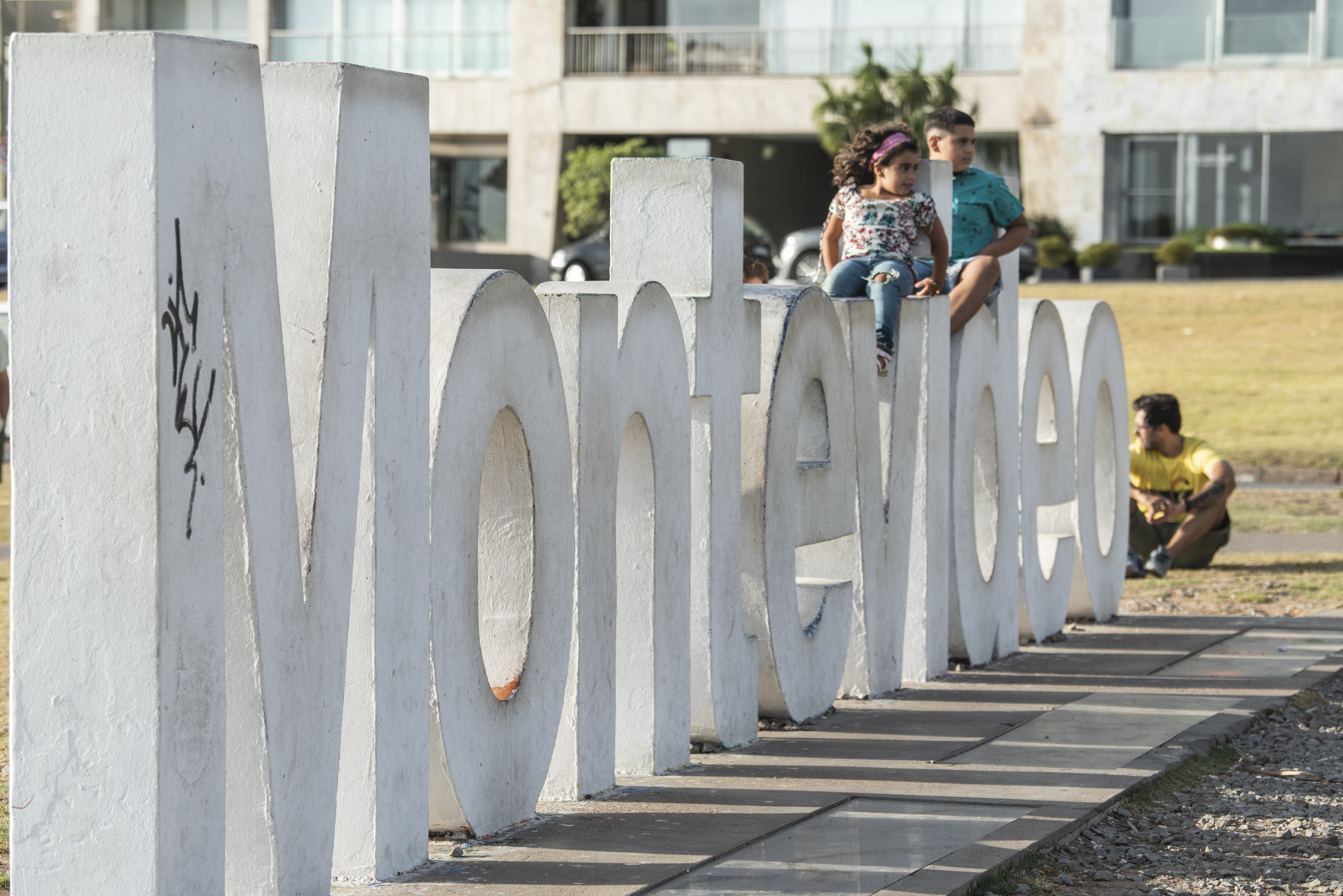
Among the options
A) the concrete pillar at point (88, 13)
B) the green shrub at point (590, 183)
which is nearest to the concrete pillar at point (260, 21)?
the concrete pillar at point (88, 13)

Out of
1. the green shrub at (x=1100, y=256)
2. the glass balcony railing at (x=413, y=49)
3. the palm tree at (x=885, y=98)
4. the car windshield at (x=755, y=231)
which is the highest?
the glass balcony railing at (x=413, y=49)

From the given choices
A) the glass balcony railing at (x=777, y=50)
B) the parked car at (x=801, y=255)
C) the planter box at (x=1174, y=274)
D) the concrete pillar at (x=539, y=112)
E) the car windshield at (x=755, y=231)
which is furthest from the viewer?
the concrete pillar at (x=539, y=112)

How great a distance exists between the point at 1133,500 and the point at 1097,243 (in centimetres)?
2382

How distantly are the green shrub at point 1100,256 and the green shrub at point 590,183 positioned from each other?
978cm

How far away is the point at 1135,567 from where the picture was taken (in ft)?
34.7

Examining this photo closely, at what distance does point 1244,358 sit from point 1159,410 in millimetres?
11709

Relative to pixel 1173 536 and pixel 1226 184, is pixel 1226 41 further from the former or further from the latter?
pixel 1173 536

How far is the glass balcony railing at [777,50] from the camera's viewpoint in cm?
3744

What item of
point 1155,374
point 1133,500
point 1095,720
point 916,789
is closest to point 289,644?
point 916,789

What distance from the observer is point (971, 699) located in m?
6.93

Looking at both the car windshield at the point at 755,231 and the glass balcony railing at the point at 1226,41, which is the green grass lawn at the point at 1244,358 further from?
the glass balcony railing at the point at 1226,41

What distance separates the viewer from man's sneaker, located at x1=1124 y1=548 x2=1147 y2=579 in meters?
10.5

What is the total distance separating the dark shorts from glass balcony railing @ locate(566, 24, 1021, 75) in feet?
86.4

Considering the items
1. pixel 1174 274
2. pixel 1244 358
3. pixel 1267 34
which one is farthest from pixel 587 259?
pixel 1244 358
